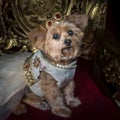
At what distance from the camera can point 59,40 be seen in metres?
1.25

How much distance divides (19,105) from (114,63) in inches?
16.1

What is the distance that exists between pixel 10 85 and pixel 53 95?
0.53 ft

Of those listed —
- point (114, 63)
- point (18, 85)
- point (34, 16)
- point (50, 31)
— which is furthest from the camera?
point (34, 16)

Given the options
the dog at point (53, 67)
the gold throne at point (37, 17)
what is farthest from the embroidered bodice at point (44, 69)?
the gold throne at point (37, 17)

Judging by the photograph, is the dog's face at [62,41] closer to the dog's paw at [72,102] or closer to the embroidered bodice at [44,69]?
the embroidered bodice at [44,69]

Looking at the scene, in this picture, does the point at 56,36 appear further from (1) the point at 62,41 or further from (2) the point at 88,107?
(2) the point at 88,107

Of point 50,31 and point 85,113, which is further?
point 85,113

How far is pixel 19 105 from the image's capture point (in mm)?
1402

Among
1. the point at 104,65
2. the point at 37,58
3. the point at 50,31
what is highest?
the point at 50,31

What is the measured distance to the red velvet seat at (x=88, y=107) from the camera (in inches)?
54.1

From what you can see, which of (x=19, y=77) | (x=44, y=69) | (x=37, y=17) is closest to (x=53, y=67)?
(x=44, y=69)

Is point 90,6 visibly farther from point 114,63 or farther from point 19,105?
point 19,105

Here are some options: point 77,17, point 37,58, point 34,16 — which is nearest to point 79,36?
point 77,17

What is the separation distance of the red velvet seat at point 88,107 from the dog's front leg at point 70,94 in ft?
0.08
